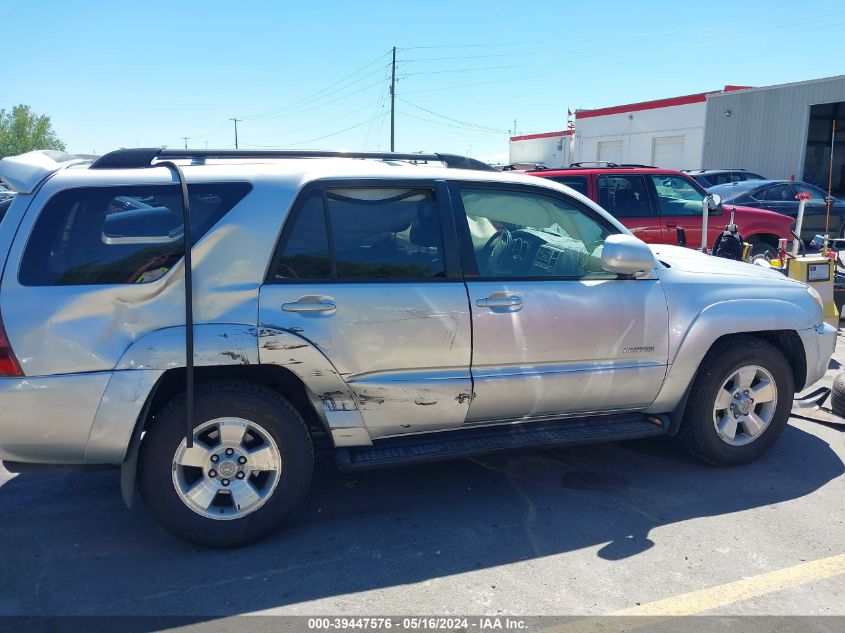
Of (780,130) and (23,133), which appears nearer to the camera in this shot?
(780,130)

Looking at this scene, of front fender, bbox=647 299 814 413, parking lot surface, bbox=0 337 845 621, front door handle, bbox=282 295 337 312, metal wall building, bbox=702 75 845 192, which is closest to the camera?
parking lot surface, bbox=0 337 845 621

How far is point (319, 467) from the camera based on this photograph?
4613mm

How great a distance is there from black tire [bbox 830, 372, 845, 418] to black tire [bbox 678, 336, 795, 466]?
102 centimetres

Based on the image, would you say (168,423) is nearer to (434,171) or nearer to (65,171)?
(65,171)

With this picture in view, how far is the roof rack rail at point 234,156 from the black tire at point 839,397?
320 cm

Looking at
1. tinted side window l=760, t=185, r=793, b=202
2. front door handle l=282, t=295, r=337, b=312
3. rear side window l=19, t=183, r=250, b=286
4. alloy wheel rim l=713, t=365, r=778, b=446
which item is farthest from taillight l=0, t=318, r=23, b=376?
tinted side window l=760, t=185, r=793, b=202

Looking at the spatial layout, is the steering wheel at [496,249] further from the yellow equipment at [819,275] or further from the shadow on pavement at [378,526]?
the yellow equipment at [819,275]

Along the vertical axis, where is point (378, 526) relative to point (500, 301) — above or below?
below

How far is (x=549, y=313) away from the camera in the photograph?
13.0 ft

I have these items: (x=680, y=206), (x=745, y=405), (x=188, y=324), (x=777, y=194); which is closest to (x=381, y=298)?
(x=188, y=324)

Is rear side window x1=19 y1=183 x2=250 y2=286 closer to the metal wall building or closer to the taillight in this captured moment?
the taillight

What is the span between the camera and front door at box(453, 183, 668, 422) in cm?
390

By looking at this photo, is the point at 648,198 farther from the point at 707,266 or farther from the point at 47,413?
the point at 47,413

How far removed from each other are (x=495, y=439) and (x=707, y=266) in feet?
6.05
